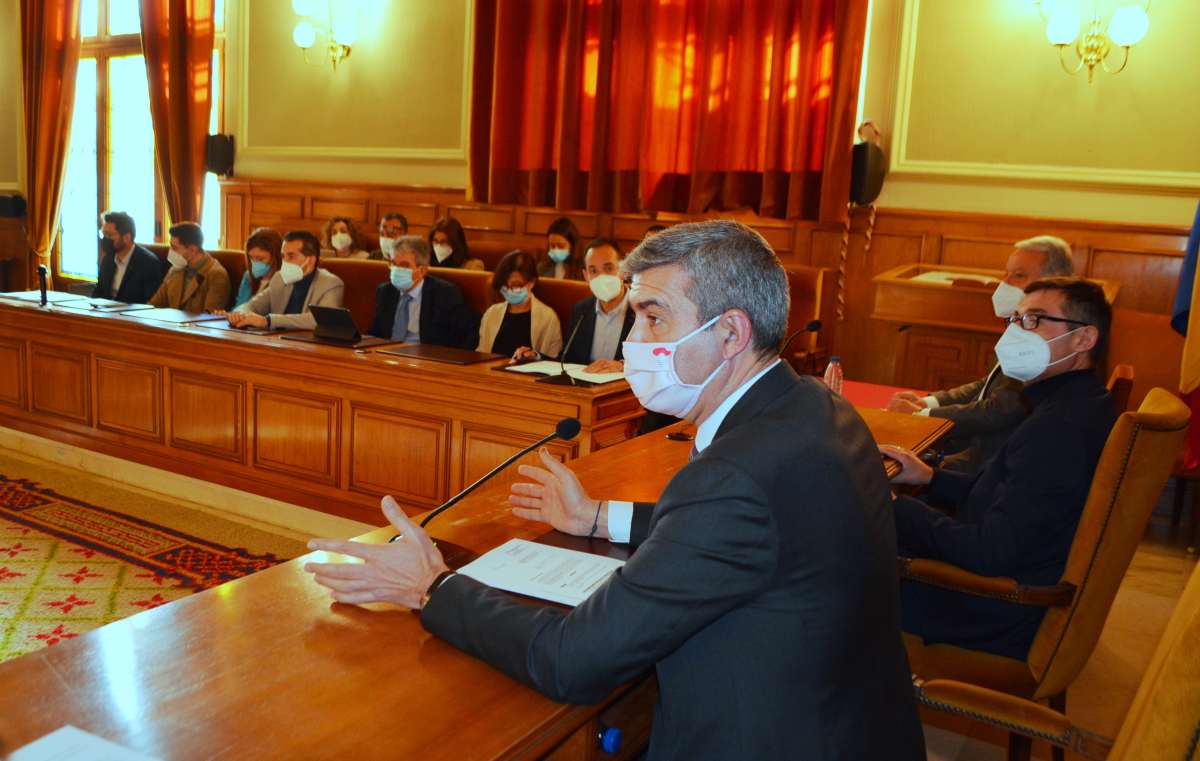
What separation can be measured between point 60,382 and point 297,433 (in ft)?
5.38

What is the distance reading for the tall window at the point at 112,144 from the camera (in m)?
9.02

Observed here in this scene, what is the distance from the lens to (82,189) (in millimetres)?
9664

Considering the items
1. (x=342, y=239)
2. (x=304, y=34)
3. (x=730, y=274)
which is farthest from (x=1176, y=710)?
(x=304, y=34)

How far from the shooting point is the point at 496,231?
285 inches

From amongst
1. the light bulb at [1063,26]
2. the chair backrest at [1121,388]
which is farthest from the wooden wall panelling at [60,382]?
the light bulb at [1063,26]

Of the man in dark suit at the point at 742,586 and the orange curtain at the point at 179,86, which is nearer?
the man in dark suit at the point at 742,586

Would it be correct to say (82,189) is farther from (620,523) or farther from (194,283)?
(620,523)

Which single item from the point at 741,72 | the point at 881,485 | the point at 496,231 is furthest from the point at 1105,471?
the point at 496,231

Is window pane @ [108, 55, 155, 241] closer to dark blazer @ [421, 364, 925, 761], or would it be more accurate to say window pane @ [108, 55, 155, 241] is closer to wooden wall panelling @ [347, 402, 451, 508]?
wooden wall panelling @ [347, 402, 451, 508]

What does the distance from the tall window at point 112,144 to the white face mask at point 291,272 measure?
14.5 ft

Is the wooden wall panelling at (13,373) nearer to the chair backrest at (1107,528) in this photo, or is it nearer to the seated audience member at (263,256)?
the seated audience member at (263,256)

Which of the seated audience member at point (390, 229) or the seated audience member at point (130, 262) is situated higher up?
the seated audience member at point (390, 229)

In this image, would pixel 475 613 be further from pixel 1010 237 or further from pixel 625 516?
pixel 1010 237

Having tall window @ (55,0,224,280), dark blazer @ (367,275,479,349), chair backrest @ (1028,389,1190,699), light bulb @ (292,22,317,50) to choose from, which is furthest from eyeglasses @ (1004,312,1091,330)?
tall window @ (55,0,224,280)
